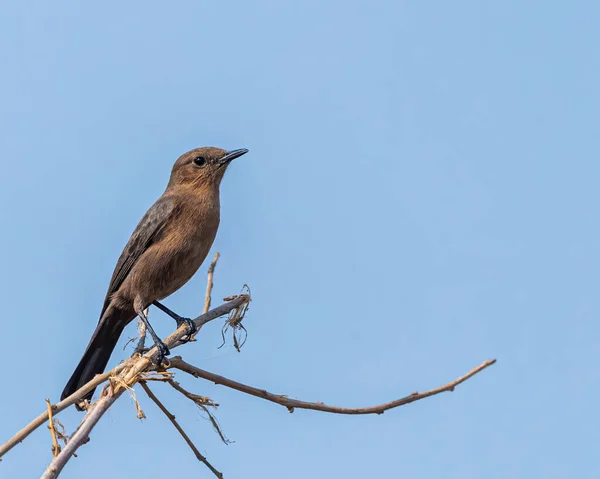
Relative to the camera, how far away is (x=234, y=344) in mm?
5074

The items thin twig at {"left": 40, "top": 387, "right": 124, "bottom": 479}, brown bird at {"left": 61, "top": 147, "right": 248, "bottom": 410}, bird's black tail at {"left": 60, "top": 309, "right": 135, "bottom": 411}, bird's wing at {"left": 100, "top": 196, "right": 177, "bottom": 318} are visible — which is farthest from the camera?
bird's wing at {"left": 100, "top": 196, "right": 177, "bottom": 318}

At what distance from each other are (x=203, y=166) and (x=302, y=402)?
4374 mm

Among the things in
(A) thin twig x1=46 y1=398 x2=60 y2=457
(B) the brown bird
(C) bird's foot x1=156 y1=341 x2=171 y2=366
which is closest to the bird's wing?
(B) the brown bird

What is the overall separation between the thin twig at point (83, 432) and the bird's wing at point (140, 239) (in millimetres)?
3503

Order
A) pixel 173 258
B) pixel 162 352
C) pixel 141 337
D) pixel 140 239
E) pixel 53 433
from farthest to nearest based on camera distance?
pixel 140 239 → pixel 173 258 → pixel 141 337 → pixel 162 352 → pixel 53 433

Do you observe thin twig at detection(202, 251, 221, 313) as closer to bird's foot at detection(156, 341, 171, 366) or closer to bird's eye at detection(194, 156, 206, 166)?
bird's foot at detection(156, 341, 171, 366)

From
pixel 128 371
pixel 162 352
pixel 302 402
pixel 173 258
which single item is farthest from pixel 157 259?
pixel 302 402

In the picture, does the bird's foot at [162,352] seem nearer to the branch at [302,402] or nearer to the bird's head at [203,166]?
the branch at [302,402]

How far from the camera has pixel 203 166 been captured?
775 centimetres

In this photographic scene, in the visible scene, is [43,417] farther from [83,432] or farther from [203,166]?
[203,166]

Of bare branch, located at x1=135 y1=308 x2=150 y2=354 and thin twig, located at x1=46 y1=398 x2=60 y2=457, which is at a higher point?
bare branch, located at x1=135 y1=308 x2=150 y2=354

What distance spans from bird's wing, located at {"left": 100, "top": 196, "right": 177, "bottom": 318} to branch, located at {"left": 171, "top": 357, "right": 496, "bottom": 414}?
306 cm

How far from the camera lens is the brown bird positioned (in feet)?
22.5

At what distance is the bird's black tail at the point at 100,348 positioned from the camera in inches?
257
